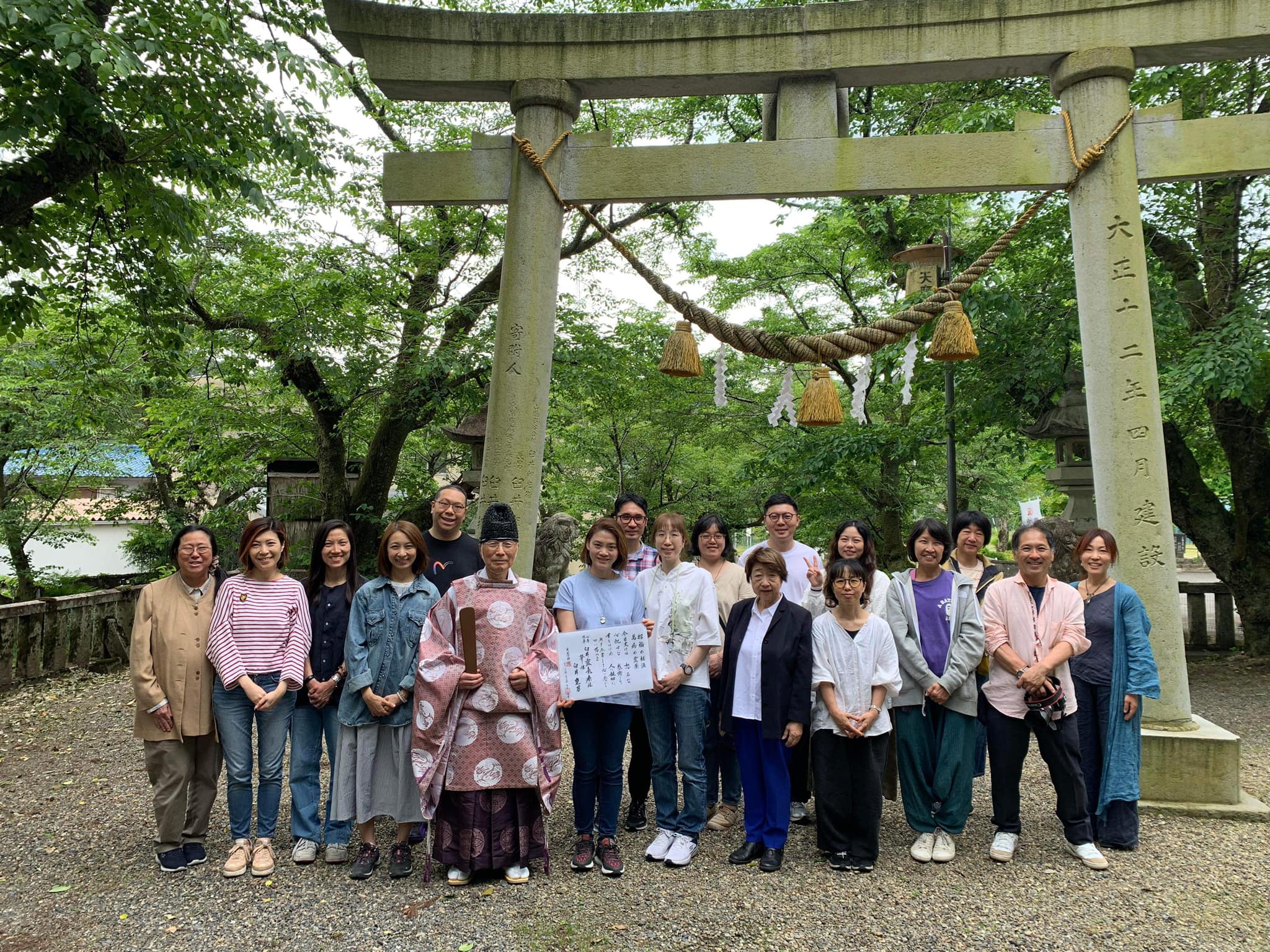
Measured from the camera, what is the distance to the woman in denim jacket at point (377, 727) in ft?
12.6

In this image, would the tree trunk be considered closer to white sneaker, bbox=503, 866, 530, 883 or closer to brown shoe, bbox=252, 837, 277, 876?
brown shoe, bbox=252, 837, 277, 876

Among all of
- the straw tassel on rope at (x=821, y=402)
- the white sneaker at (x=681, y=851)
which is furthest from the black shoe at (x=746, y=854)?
the straw tassel on rope at (x=821, y=402)

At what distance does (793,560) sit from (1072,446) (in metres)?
5.00

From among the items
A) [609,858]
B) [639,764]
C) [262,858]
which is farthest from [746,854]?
[262,858]

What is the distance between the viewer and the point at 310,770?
3992 millimetres

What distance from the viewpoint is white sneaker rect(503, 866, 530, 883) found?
371cm

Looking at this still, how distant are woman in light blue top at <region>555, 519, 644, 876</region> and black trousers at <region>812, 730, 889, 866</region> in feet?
2.93

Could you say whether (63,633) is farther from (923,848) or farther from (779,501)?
(923,848)

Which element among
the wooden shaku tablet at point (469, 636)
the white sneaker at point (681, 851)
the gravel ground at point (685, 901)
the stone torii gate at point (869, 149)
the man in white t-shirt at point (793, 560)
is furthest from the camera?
Result: the stone torii gate at point (869, 149)

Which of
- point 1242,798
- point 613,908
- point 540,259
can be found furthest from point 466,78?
point 1242,798

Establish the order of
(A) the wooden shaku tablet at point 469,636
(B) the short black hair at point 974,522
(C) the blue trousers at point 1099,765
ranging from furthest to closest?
(B) the short black hair at point 974,522
(C) the blue trousers at point 1099,765
(A) the wooden shaku tablet at point 469,636

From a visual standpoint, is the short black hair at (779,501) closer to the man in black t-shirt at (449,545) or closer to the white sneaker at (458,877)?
the man in black t-shirt at (449,545)

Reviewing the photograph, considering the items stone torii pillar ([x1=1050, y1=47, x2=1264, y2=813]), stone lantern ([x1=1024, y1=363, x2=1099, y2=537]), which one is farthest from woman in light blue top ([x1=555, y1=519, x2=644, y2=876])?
stone lantern ([x1=1024, y1=363, x2=1099, y2=537])

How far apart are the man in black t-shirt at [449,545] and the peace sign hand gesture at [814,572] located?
1775 millimetres
